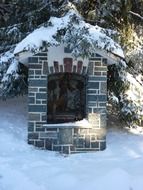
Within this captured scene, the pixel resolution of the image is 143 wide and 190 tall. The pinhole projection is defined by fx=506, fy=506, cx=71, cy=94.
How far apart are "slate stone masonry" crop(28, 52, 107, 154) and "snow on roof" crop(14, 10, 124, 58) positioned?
0.32 metres

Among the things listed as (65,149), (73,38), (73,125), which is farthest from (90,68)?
(65,149)

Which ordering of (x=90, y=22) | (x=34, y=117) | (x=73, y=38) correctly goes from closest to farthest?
(x=73, y=38)
(x=34, y=117)
(x=90, y=22)

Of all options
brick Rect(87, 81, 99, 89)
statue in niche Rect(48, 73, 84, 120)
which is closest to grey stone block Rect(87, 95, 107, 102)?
brick Rect(87, 81, 99, 89)

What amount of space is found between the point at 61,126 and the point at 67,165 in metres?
1.27

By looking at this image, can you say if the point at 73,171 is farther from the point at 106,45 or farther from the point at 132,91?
the point at 132,91

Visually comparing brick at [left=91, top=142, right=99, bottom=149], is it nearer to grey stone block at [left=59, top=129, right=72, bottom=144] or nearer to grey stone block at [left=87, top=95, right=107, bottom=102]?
grey stone block at [left=59, top=129, right=72, bottom=144]

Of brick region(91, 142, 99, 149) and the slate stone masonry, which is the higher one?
the slate stone masonry

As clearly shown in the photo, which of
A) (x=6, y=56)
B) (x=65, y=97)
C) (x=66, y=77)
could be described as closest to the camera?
(x=66, y=77)

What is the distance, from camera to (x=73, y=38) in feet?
32.4

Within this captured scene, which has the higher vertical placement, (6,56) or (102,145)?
(6,56)

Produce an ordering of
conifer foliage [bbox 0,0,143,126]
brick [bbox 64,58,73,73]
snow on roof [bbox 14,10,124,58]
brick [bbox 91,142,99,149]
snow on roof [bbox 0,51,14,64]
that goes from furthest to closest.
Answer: snow on roof [bbox 0,51,14,64] → conifer foliage [bbox 0,0,143,126] → brick [bbox 91,142,99,149] → brick [bbox 64,58,73,73] → snow on roof [bbox 14,10,124,58]

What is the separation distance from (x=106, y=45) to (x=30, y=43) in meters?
1.50

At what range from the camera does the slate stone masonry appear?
33.3 ft

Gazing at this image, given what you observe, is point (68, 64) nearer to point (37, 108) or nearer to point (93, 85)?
point (93, 85)
